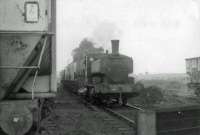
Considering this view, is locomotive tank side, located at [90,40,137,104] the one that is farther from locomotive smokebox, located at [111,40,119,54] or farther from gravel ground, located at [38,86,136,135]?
gravel ground, located at [38,86,136,135]

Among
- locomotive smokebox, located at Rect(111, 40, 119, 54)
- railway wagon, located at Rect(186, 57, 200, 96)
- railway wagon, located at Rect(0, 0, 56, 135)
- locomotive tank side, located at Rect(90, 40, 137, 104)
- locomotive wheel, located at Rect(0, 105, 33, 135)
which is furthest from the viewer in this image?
railway wagon, located at Rect(186, 57, 200, 96)

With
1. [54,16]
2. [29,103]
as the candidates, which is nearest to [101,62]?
[54,16]

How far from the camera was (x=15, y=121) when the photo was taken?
14.2 feet

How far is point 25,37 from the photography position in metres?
5.09

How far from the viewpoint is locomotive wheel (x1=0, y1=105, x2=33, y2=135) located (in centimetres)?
432

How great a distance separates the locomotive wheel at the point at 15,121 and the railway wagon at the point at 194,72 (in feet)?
63.7

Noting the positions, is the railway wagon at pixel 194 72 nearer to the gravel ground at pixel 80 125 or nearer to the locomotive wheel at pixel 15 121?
the gravel ground at pixel 80 125

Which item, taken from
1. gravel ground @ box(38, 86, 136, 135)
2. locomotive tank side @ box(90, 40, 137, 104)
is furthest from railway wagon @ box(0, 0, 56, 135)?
locomotive tank side @ box(90, 40, 137, 104)

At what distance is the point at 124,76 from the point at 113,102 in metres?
1.84

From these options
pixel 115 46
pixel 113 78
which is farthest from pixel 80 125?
pixel 115 46

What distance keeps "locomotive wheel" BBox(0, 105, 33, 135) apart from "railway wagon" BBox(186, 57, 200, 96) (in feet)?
63.7

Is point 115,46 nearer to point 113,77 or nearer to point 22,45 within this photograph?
point 113,77

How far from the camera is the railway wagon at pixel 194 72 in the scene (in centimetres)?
2315

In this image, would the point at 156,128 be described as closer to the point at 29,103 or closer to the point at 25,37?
the point at 29,103
